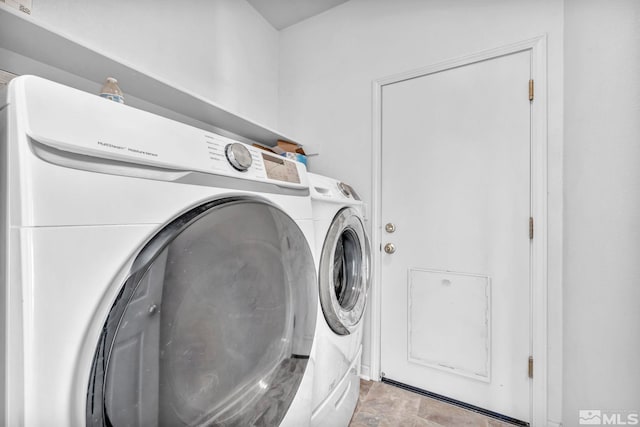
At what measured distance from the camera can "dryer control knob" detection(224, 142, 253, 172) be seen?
70cm

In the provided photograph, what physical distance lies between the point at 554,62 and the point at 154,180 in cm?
178

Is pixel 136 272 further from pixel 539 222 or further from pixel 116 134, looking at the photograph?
pixel 539 222

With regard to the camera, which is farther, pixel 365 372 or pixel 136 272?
pixel 365 372

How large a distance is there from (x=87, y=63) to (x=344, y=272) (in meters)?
1.36

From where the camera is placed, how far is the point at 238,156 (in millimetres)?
724

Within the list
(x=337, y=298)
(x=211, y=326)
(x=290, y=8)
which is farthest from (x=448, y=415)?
(x=290, y=8)

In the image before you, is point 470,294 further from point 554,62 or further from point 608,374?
point 554,62

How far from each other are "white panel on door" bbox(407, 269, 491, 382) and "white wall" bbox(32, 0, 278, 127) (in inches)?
63.0

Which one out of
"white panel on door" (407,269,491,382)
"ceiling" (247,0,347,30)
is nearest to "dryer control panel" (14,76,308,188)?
"white panel on door" (407,269,491,382)

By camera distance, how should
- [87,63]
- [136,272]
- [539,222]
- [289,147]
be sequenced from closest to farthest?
[136,272]
[87,63]
[539,222]
[289,147]

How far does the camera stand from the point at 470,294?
148cm

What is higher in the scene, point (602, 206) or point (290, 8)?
point (290, 8)

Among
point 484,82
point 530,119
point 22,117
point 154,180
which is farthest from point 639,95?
point 22,117

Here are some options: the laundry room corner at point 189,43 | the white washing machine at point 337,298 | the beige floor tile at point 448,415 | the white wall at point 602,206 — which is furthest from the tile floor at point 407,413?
the laundry room corner at point 189,43
